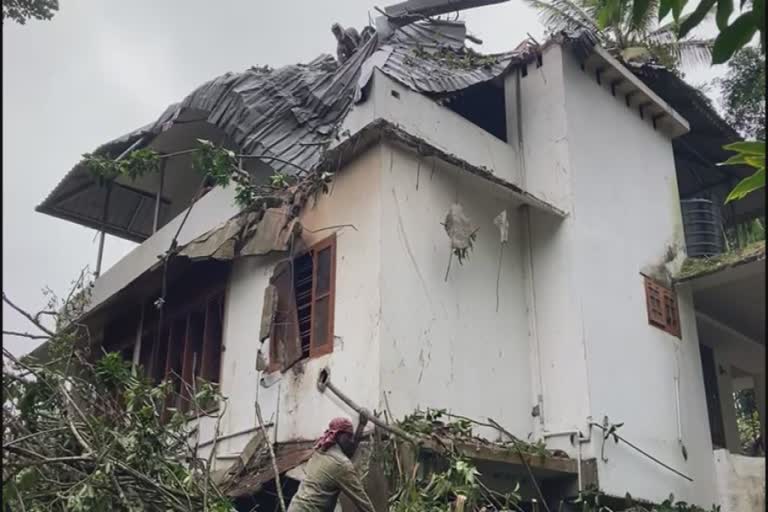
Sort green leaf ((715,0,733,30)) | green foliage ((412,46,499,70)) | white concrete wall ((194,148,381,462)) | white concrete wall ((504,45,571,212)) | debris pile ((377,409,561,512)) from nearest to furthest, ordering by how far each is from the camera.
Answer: green leaf ((715,0,733,30))
debris pile ((377,409,561,512))
white concrete wall ((194,148,381,462))
white concrete wall ((504,45,571,212))
green foliage ((412,46,499,70))

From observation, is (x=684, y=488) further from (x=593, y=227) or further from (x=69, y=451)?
(x=69, y=451)

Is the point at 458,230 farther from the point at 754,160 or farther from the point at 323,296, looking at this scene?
the point at 754,160

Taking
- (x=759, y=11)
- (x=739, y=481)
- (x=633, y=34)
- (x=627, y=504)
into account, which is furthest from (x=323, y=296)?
(x=633, y=34)

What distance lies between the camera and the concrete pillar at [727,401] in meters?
12.4

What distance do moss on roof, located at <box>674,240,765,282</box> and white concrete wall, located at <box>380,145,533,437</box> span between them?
2479 millimetres

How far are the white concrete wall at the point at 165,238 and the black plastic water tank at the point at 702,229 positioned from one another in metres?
5.98

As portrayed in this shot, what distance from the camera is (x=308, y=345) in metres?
8.13

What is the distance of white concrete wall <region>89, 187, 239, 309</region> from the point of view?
10.2 metres

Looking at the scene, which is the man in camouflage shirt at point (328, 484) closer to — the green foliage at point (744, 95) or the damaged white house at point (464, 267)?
the damaged white house at point (464, 267)

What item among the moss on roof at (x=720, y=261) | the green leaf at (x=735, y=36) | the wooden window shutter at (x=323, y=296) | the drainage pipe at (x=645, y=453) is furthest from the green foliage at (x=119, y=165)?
the green leaf at (x=735, y=36)

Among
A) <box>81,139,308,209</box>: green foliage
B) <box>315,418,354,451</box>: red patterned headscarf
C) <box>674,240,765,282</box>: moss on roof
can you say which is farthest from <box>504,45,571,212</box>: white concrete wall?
<box>315,418,354,451</box>: red patterned headscarf

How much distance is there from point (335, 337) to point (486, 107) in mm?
4367

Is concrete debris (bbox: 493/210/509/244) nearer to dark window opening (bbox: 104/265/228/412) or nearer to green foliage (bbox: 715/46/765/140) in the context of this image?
dark window opening (bbox: 104/265/228/412)

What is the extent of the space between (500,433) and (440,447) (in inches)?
54.9
